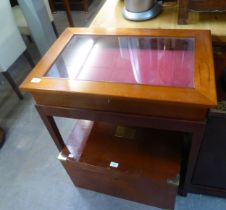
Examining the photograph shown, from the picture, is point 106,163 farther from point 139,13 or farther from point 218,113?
point 139,13

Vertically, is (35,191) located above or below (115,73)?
below

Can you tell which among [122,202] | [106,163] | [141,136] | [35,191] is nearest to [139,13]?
[141,136]

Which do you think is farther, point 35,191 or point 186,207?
point 35,191

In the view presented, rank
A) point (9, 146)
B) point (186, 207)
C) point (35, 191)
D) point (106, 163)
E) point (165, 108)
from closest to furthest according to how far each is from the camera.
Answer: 1. point (165, 108)
2. point (106, 163)
3. point (186, 207)
4. point (35, 191)
5. point (9, 146)

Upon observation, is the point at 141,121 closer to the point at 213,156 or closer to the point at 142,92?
the point at 142,92

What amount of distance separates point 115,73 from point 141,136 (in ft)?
1.19

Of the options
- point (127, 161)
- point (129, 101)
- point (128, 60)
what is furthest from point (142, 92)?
point (127, 161)

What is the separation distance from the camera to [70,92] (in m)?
0.72

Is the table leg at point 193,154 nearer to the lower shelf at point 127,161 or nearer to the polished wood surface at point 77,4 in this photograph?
the lower shelf at point 127,161

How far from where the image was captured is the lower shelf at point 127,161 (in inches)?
35.5

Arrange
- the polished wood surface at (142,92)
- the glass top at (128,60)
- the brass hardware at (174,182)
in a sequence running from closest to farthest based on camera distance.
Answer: the polished wood surface at (142,92) → the glass top at (128,60) → the brass hardware at (174,182)

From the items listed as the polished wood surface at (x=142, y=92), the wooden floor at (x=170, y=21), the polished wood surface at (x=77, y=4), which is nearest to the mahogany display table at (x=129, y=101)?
the polished wood surface at (x=142, y=92)

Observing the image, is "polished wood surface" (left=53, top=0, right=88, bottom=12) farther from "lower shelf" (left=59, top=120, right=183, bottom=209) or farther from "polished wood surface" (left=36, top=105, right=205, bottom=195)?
"polished wood surface" (left=36, top=105, right=205, bottom=195)

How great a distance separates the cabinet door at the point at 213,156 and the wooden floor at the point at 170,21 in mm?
362
